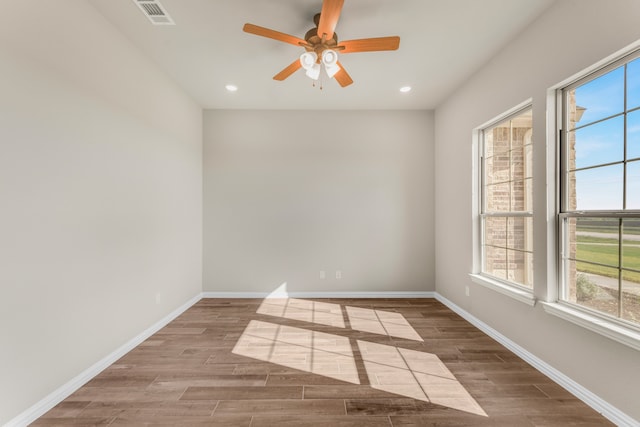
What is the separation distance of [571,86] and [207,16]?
296 centimetres

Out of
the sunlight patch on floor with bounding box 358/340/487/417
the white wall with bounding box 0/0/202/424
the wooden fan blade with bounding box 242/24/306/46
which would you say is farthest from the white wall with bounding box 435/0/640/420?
the white wall with bounding box 0/0/202/424

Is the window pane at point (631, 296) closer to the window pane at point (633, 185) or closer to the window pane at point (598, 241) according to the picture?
the window pane at point (598, 241)

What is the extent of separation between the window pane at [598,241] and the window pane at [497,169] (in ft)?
3.32

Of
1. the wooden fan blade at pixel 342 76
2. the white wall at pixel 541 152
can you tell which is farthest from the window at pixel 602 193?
the wooden fan blade at pixel 342 76

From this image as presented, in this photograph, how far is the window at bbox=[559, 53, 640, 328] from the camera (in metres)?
1.79

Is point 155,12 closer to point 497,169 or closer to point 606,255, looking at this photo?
point 497,169

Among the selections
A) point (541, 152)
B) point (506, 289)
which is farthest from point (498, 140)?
point (506, 289)

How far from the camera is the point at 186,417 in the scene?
1.84 meters

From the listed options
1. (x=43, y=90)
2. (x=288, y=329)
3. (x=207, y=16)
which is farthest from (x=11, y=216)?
(x=288, y=329)

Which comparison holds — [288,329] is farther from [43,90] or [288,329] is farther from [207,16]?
[207,16]

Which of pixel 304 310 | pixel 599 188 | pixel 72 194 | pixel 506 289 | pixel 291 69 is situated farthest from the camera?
pixel 304 310

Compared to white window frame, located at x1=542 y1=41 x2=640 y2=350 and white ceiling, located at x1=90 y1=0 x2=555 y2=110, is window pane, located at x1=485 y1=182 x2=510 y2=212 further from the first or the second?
white ceiling, located at x1=90 y1=0 x2=555 y2=110

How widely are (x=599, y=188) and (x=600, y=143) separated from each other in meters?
0.32

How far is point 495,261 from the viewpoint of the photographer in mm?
3188
